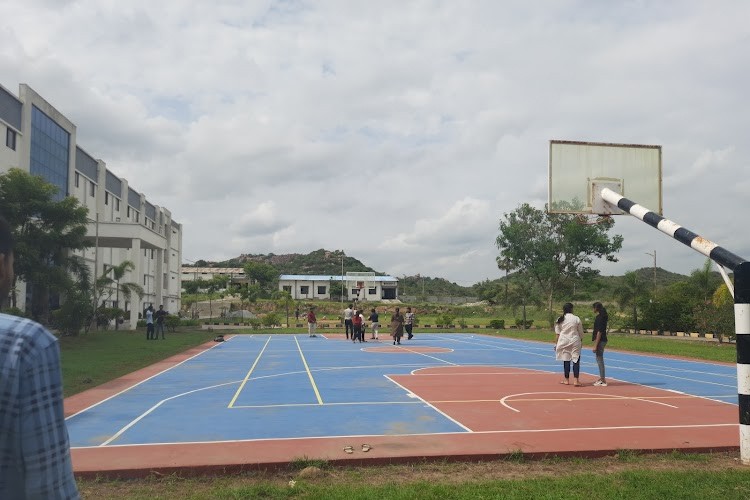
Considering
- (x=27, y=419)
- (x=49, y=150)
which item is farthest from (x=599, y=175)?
(x=49, y=150)

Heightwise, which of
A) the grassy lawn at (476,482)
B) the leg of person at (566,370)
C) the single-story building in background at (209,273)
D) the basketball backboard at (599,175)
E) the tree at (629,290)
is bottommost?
the grassy lawn at (476,482)

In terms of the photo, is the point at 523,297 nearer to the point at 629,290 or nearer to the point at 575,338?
the point at 629,290

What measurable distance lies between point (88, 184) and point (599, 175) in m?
39.0

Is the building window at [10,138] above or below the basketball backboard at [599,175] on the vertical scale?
above

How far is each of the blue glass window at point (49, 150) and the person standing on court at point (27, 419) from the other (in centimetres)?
3208

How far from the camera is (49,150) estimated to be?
34.0 m

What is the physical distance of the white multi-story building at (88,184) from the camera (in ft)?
98.2

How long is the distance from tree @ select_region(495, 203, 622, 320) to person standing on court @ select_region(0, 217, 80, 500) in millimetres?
47449

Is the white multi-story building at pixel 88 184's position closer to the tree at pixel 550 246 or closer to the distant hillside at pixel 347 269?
the tree at pixel 550 246

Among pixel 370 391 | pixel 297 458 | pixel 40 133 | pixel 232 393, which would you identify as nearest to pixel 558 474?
pixel 297 458

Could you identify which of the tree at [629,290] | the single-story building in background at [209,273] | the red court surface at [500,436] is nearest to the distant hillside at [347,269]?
the single-story building in background at [209,273]

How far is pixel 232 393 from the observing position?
42.1 feet

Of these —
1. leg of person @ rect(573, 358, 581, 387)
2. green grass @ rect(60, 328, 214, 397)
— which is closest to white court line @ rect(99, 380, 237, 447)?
green grass @ rect(60, 328, 214, 397)

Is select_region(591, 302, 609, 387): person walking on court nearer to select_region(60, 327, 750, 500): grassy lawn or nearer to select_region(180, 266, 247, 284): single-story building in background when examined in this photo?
select_region(60, 327, 750, 500): grassy lawn
